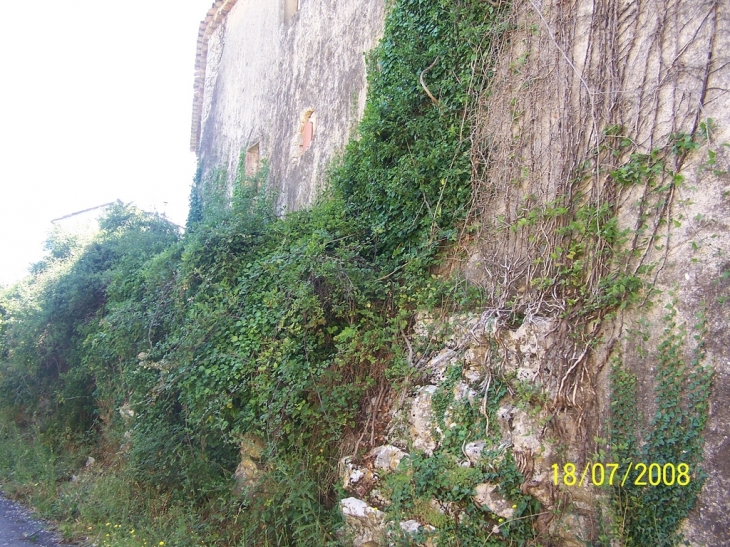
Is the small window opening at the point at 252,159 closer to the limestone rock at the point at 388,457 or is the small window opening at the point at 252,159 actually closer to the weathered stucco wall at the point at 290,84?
the weathered stucco wall at the point at 290,84

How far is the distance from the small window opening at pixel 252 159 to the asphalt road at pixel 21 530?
6.91 m

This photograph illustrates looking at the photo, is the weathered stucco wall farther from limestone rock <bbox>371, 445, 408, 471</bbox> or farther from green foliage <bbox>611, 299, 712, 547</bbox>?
green foliage <bbox>611, 299, 712, 547</bbox>

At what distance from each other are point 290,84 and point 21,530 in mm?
7796

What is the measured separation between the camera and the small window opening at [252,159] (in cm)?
1101

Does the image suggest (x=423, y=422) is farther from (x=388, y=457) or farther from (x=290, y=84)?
(x=290, y=84)

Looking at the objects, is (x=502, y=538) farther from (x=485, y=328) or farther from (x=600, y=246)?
(x=600, y=246)

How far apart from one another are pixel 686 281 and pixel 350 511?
9.45 feet

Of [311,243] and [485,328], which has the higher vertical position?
[311,243]

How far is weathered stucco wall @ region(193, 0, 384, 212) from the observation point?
791cm

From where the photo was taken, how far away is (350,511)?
4.09 meters

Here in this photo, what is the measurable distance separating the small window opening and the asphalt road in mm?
6911

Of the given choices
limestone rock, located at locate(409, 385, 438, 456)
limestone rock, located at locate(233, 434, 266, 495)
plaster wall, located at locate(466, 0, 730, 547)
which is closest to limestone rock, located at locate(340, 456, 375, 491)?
limestone rock, located at locate(409, 385, 438, 456)

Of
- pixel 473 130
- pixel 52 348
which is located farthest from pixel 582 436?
pixel 52 348

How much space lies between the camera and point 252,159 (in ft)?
37.0
